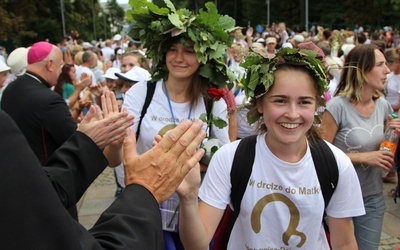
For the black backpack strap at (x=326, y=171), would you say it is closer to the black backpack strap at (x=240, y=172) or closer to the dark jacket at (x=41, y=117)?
the black backpack strap at (x=240, y=172)

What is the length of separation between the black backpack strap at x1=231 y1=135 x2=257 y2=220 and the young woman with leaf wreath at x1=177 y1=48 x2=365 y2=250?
0.01 meters

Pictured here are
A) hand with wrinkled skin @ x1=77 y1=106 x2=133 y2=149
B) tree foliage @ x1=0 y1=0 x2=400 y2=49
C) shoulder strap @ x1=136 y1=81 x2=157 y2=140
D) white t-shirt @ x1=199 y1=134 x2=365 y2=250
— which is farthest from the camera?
tree foliage @ x1=0 y1=0 x2=400 y2=49

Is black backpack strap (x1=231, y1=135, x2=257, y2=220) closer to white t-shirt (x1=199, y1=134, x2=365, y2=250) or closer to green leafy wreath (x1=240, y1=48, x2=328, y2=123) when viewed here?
white t-shirt (x1=199, y1=134, x2=365, y2=250)

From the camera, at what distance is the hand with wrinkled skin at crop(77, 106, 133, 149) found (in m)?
1.97

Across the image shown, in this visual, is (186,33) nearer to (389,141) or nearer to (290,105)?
(290,105)

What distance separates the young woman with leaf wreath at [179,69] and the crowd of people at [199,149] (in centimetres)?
1

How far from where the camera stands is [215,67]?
3.40m

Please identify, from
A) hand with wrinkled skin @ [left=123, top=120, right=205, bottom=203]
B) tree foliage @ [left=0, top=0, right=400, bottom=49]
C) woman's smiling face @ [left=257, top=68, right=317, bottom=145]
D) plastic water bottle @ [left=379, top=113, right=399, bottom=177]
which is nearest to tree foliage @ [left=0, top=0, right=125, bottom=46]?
tree foliage @ [left=0, top=0, right=400, bottom=49]

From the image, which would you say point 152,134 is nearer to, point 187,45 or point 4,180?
point 187,45

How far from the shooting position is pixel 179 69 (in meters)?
3.28

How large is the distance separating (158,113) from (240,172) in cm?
121

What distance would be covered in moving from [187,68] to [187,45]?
0.59 feet

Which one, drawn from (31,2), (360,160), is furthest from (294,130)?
(31,2)

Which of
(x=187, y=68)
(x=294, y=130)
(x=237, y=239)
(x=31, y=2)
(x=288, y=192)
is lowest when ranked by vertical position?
(x=237, y=239)
